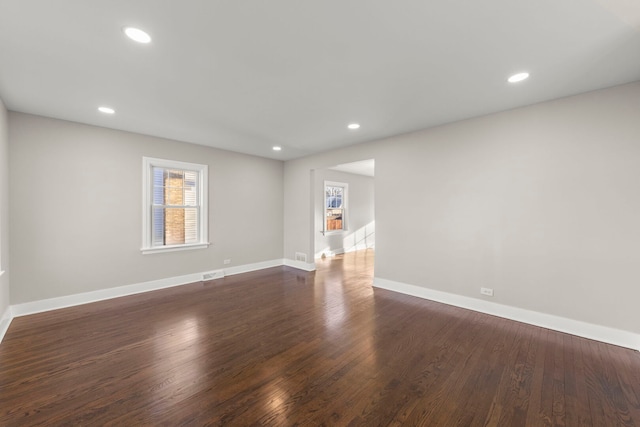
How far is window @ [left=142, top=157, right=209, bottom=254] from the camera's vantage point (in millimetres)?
4473

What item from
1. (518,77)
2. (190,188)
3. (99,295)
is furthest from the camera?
(190,188)

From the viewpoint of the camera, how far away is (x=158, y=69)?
237 centimetres

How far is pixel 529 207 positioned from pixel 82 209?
615 centimetres

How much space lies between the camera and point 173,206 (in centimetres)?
481

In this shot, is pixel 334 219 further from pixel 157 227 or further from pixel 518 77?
pixel 518 77

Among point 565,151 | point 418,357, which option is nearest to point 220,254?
point 418,357

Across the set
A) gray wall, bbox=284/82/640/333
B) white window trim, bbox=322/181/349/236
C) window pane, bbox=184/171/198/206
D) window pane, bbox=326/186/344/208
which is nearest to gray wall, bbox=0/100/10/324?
window pane, bbox=184/171/198/206

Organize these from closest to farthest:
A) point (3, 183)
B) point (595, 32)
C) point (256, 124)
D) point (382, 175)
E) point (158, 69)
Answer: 1. point (595, 32)
2. point (158, 69)
3. point (3, 183)
4. point (256, 124)
5. point (382, 175)

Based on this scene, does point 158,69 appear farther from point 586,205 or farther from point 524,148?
point 586,205

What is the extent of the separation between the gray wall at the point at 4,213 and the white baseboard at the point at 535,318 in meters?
5.22

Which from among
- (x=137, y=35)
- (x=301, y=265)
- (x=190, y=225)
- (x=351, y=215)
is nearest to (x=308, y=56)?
(x=137, y=35)

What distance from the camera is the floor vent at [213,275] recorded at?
512 centimetres

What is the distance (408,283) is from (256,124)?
3510 millimetres

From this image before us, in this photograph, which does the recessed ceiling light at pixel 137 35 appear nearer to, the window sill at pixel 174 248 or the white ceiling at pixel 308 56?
the white ceiling at pixel 308 56
